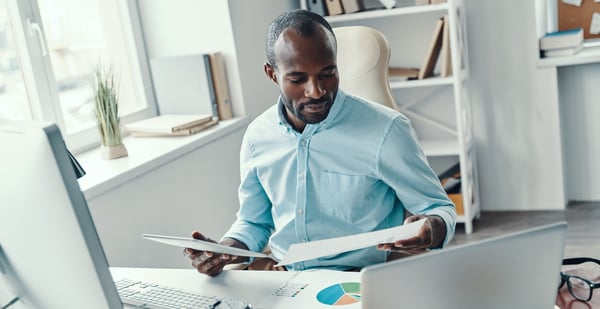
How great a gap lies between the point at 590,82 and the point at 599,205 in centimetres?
61

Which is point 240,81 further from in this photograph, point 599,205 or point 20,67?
point 599,205

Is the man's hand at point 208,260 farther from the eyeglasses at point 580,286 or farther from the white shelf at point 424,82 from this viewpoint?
the white shelf at point 424,82

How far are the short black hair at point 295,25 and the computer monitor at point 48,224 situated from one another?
774 millimetres

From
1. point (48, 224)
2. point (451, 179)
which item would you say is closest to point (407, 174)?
point (48, 224)

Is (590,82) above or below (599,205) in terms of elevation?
above

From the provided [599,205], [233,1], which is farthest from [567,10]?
[233,1]

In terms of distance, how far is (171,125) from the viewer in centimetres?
270

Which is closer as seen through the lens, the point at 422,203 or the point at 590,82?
the point at 422,203

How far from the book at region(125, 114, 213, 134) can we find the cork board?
1877 mm

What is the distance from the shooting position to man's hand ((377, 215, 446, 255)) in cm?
127

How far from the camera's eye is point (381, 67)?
208 cm

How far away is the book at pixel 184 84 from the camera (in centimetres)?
285

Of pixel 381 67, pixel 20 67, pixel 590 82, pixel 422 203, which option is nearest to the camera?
pixel 422 203

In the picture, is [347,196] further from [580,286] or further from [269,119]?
[580,286]
